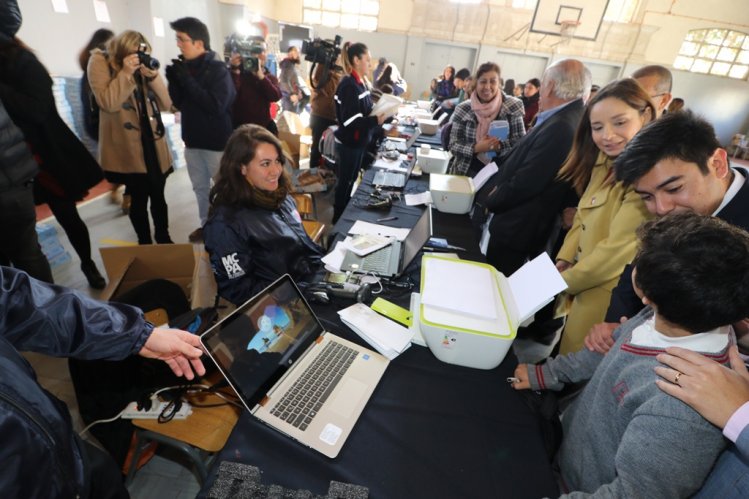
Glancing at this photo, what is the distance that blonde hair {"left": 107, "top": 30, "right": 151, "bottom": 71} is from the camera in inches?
82.4

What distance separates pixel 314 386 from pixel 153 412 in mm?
566

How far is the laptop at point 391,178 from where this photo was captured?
2.59 meters

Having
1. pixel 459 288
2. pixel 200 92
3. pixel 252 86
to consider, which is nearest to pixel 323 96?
pixel 252 86

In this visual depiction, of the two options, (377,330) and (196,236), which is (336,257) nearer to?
(377,330)

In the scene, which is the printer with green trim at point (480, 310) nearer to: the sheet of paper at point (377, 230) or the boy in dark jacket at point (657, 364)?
the boy in dark jacket at point (657, 364)

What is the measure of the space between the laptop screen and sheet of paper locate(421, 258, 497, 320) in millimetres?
388

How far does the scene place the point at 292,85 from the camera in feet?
18.1

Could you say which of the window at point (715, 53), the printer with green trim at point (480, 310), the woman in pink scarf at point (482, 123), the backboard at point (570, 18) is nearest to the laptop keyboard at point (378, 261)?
the printer with green trim at point (480, 310)

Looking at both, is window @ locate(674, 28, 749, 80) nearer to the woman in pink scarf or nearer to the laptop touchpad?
the woman in pink scarf

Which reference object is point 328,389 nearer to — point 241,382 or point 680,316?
point 241,382

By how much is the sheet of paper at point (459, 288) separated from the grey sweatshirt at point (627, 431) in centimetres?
25

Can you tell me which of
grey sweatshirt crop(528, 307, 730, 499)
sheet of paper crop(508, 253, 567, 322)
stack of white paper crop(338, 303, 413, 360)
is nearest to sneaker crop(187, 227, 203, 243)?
stack of white paper crop(338, 303, 413, 360)

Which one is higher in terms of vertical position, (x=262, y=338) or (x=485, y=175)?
(x=485, y=175)

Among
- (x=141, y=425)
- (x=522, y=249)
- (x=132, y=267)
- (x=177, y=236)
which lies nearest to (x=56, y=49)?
(x=177, y=236)
